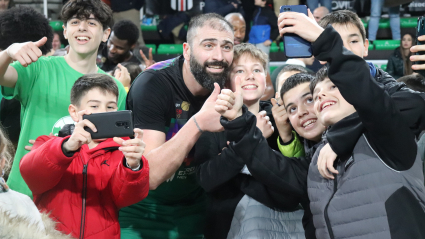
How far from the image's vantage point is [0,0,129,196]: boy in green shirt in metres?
2.73

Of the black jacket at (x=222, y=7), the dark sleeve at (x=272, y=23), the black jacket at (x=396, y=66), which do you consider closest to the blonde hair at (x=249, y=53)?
the black jacket at (x=222, y=7)

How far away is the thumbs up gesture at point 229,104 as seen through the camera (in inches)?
82.6

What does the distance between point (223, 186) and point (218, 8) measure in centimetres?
524

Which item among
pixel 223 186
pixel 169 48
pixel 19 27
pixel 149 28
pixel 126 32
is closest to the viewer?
pixel 223 186

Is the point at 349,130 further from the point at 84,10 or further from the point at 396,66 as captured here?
the point at 396,66

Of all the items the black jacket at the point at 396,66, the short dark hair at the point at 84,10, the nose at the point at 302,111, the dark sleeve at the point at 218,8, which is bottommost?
the black jacket at the point at 396,66

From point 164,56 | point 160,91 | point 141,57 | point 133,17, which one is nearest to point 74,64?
point 160,91

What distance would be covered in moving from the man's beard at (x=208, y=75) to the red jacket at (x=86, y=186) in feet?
2.22

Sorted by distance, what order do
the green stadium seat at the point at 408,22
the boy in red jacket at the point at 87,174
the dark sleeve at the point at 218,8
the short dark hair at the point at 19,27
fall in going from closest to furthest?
the boy in red jacket at the point at 87,174, the short dark hair at the point at 19,27, the dark sleeve at the point at 218,8, the green stadium seat at the point at 408,22

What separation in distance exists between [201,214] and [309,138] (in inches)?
33.9

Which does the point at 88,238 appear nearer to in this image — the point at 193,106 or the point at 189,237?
the point at 189,237

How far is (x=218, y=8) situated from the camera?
24.0 ft

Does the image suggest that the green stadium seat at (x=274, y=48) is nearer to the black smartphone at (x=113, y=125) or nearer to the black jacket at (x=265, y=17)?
the black jacket at (x=265, y=17)

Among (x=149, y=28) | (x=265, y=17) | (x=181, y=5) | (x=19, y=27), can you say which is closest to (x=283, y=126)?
(x=19, y=27)
